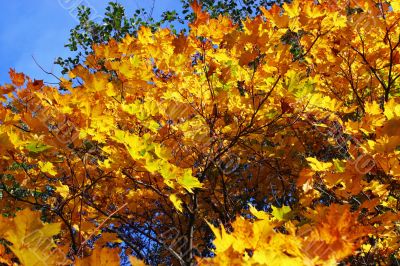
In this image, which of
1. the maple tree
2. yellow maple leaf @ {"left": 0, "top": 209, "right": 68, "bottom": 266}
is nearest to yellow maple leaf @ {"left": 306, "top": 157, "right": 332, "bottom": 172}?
the maple tree

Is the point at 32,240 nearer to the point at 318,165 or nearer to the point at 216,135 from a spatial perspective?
the point at 318,165

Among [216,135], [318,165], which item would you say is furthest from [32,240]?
[216,135]

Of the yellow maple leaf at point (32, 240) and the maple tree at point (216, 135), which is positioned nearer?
the yellow maple leaf at point (32, 240)

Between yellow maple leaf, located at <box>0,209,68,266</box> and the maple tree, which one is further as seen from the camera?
the maple tree

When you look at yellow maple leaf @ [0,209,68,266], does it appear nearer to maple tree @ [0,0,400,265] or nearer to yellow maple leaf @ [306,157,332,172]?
maple tree @ [0,0,400,265]

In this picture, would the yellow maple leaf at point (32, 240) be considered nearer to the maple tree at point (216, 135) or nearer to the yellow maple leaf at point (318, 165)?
the maple tree at point (216, 135)

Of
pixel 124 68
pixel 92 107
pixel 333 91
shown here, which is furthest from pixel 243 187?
pixel 92 107

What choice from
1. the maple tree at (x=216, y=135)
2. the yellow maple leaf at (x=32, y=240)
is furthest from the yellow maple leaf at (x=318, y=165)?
the yellow maple leaf at (x=32, y=240)

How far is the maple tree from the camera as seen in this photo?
2.13 m

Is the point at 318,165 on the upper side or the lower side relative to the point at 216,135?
lower

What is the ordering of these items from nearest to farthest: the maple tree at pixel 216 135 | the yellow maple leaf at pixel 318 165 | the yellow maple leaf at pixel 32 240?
the yellow maple leaf at pixel 32 240 < the maple tree at pixel 216 135 < the yellow maple leaf at pixel 318 165

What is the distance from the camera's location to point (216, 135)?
3209 mm

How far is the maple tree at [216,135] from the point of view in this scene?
2.13 meters

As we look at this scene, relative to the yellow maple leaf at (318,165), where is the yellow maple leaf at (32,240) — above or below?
below
